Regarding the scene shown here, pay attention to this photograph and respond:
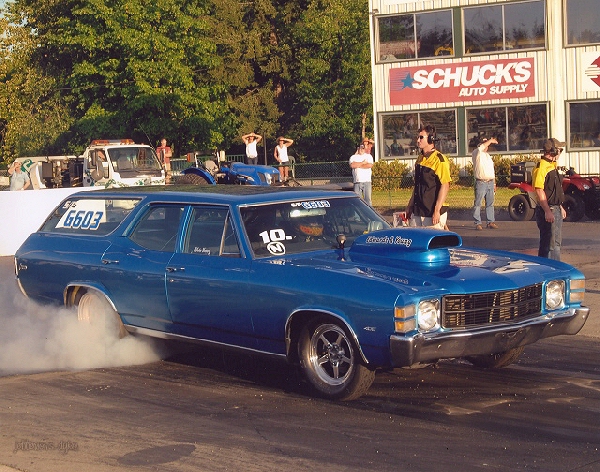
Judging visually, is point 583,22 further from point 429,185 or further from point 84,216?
point 84,216

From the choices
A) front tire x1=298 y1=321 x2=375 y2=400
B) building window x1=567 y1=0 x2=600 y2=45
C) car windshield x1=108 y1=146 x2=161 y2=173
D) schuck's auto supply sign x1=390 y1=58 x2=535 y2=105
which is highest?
building window x1=567 y1=0 x2=600 y2=45

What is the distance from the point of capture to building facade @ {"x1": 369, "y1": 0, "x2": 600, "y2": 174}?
3219 cm

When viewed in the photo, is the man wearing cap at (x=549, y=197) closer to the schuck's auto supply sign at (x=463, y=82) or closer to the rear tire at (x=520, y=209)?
the rear tire at (x=520, y=209)

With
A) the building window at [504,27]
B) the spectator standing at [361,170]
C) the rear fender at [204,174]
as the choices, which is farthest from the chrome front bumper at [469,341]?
the building window at [504,27]

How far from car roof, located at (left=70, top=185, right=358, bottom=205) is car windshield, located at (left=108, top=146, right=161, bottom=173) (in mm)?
19285

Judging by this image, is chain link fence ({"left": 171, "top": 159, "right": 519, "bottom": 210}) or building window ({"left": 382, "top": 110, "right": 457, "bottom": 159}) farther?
building window ({"left": 382, "top": 110, "right": 457, "bottom": 159})

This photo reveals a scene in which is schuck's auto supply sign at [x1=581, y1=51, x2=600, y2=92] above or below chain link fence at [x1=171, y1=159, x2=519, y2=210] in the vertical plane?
above

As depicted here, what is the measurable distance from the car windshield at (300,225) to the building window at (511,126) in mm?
26066

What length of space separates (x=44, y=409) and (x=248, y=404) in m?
1.45

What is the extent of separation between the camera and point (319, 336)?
6918mm

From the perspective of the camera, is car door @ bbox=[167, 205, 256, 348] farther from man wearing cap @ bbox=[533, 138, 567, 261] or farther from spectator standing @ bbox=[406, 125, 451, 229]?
man wearing cap @ bbox=[533, 138, 567, 261]

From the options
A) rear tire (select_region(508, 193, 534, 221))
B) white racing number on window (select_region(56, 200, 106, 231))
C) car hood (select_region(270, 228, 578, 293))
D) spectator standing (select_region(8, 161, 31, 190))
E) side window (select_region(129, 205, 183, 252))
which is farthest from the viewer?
spectator standing (select_region(8, 161, 31, 190))

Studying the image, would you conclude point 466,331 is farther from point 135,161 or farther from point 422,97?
point 422,97

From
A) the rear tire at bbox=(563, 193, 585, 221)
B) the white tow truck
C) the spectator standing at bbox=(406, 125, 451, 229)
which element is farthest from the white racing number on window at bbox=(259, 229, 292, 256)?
the white tow truck
